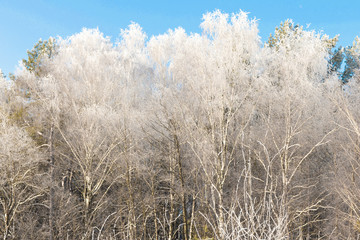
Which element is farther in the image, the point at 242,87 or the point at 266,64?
the point at 266,64

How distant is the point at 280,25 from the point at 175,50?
1419 cm

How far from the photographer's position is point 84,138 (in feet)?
42.8

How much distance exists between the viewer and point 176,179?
14.8 meters

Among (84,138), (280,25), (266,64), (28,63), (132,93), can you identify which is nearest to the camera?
(84,138)

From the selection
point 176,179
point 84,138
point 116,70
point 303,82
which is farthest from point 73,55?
point 303,82

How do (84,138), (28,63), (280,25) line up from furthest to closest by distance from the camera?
(280,25) → (28,63) → (84,138)

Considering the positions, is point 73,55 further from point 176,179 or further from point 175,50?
point 176,179

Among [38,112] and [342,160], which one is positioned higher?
[38,112]

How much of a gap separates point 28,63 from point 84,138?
35.8 feet

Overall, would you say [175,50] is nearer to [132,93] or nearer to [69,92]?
[132,93]

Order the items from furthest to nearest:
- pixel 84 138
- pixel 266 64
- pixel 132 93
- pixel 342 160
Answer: pixel 266 64 < pixel 132 93 < pixel 342 160 < pixel 84 138

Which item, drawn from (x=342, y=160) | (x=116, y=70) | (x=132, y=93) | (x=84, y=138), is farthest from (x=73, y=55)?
(x=342, y=160)

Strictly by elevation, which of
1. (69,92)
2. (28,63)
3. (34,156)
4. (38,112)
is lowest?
(34,156)

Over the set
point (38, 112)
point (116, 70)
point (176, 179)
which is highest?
point (116, 70)
